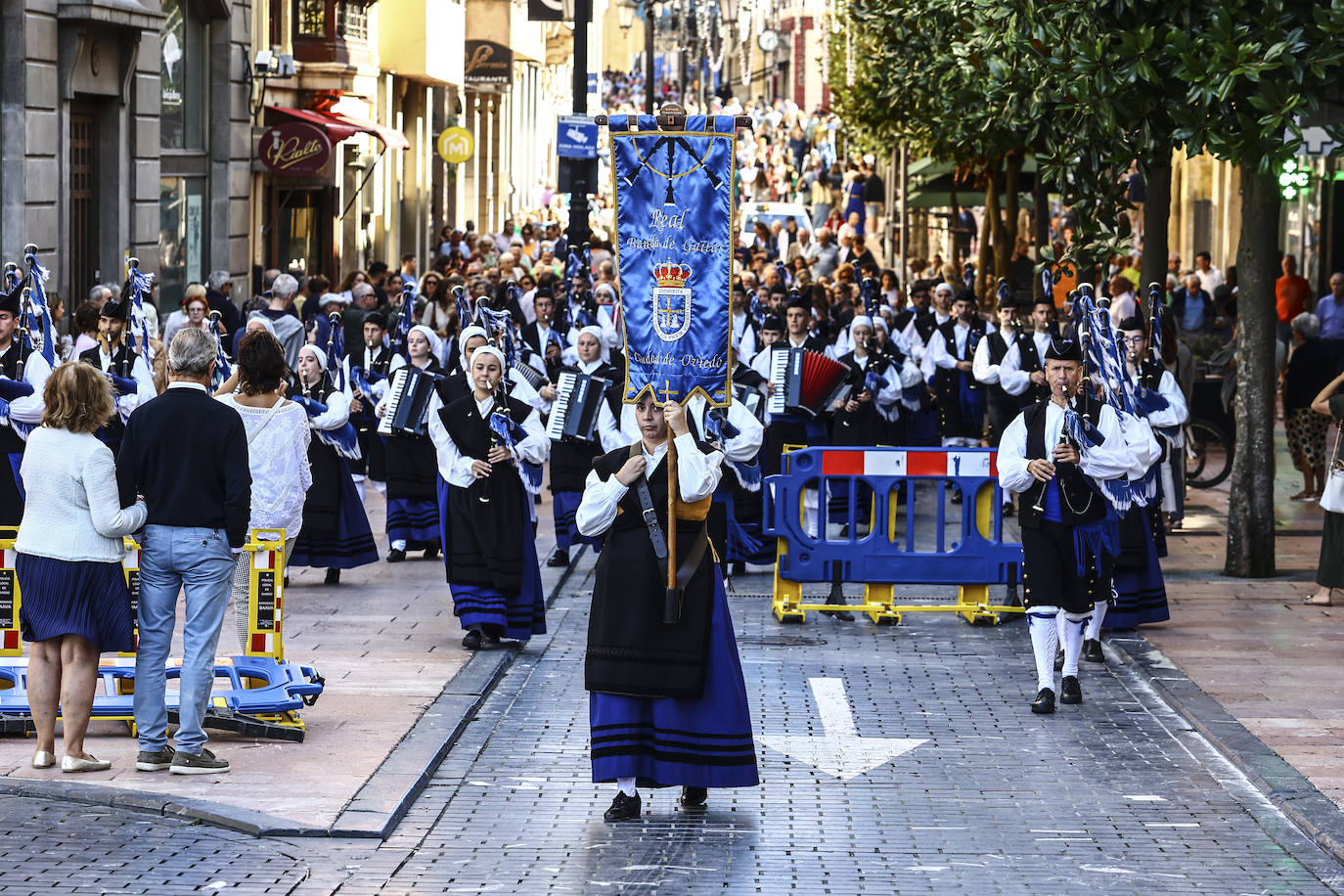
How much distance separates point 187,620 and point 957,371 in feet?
39.7

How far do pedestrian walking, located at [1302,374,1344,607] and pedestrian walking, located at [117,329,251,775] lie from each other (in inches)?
301

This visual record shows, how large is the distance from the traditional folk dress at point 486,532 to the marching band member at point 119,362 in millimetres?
2384

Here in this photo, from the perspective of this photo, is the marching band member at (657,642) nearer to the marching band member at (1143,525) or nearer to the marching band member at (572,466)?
the marching band member at (1143,525)

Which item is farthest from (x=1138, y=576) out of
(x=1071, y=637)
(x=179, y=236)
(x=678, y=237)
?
(x=179, y=236)

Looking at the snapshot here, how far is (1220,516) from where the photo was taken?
18.9 metres

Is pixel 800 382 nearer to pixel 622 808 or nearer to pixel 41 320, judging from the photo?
pixel 41 320

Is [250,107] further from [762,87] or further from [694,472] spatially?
[762,87]

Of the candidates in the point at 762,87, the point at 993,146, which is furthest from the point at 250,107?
the point at 762,87

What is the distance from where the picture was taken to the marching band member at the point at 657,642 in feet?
28.0

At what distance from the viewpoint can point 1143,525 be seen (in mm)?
12992

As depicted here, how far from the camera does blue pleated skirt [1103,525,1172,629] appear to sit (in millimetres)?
13117

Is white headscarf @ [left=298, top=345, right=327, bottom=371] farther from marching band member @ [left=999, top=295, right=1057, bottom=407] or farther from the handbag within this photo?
the handbag

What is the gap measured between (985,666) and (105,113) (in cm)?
1385

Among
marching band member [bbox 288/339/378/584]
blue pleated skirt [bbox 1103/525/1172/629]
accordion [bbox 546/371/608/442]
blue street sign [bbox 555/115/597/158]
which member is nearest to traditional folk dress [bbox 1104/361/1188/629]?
blue pleated skirt [bbox 1103/525/1172/629]
